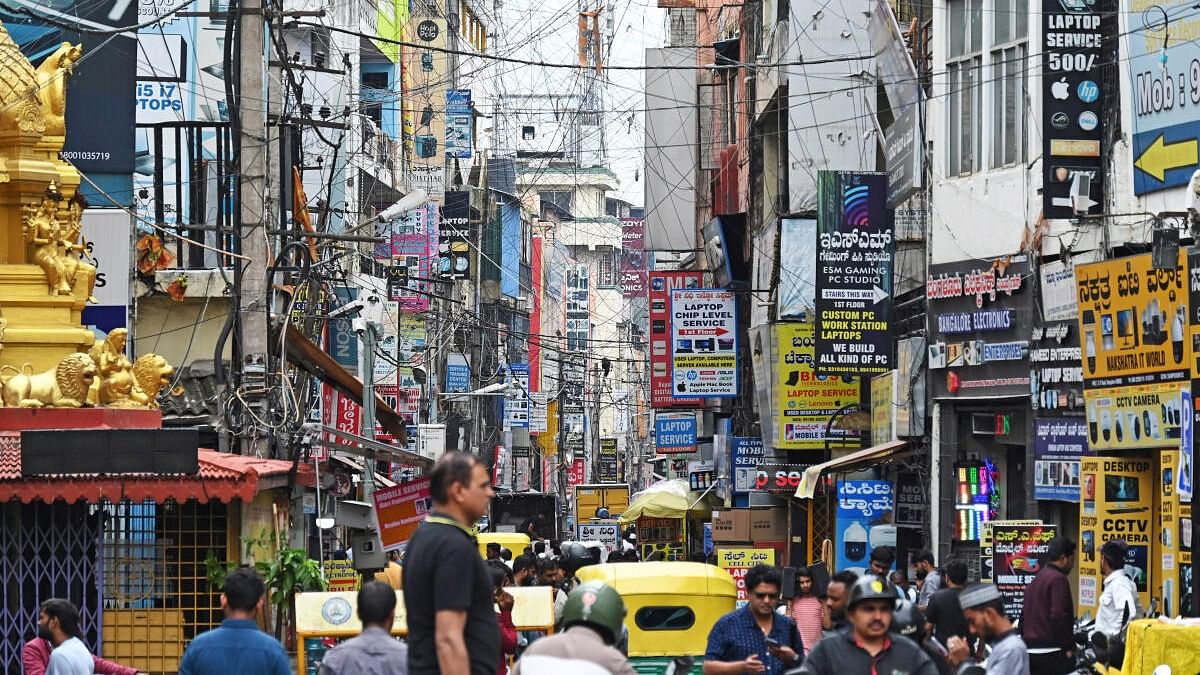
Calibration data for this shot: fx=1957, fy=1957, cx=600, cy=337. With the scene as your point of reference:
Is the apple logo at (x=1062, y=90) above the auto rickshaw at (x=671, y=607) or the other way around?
above

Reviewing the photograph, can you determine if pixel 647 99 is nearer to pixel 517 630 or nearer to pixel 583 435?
pixel 517 630

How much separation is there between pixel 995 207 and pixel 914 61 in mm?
4763

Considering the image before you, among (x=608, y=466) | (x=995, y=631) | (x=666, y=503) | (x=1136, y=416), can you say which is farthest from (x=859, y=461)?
(x=608, y=466)

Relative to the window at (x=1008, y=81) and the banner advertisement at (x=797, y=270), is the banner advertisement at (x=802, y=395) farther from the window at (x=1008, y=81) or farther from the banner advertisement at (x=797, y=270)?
the window at (x=1008, y=81)

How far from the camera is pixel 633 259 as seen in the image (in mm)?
184500

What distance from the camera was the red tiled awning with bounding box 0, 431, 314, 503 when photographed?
55.1 ft

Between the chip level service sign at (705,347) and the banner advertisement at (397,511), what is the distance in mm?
19219

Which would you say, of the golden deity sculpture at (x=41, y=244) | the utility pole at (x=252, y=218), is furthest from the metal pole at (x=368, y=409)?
the golden deity sculpture at (x=41, y=244)

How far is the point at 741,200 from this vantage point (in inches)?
1962

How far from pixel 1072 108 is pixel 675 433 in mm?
32753

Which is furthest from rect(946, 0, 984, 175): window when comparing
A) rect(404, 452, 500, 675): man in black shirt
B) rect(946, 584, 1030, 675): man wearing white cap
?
rect(404, 452, 500, 675): man in black shirt

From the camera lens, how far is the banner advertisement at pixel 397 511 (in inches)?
877

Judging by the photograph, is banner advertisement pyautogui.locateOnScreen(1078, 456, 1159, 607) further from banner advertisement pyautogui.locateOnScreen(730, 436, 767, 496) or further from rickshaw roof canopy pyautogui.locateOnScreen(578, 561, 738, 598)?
banner advertisement pyautogui.locateOnScreen(730, 436, 767, 496)

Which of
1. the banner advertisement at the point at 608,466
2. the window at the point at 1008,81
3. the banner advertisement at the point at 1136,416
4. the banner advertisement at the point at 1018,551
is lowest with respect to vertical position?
the banner advertisement at the point at 608,466
